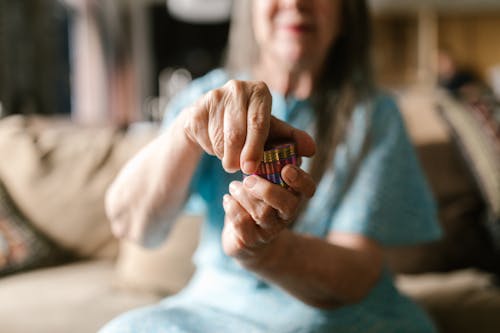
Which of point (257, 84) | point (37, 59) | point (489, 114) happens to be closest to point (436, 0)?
point (37, 59)

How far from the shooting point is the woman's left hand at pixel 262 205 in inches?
17.9

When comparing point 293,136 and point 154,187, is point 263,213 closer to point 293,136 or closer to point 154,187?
point 293,136

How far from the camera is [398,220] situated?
0.81m

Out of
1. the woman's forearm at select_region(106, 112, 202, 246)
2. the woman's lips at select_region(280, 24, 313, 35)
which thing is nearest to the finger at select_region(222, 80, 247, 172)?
the woman's forearm at select_region(106, 112, 202, 246)

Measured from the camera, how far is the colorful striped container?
17.9 inches

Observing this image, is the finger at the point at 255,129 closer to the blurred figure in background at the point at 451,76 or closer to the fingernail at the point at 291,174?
the fingernail at the point at 291,174

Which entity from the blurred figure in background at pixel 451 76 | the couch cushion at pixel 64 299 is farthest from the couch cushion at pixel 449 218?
the blurred figure in background at pixel 451 76

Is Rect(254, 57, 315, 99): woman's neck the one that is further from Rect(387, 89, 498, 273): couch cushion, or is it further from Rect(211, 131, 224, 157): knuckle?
Rect(387, 89, 498, 273): couch cushion

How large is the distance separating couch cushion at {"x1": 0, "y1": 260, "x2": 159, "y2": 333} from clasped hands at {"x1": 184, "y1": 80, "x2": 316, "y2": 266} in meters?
0.41

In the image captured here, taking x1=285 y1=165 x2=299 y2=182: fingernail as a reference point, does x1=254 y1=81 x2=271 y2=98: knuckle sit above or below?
above

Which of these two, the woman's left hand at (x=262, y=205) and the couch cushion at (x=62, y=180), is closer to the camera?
the woman's left hand at (x=262, y=205)

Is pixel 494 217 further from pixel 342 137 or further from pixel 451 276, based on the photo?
pixel 342 137

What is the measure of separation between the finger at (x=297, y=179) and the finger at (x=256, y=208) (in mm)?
30

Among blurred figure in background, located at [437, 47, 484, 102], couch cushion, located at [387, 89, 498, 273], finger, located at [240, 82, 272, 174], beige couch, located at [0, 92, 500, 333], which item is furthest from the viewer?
blurred figure in background, located at [437, 47, 484, 102]
